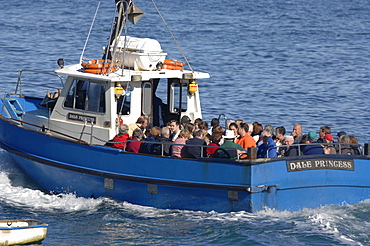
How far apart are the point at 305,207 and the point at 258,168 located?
134cm

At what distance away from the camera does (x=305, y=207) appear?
1152cm

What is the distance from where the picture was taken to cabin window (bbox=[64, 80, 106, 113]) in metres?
12.9

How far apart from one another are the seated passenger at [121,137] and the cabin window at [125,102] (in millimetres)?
732

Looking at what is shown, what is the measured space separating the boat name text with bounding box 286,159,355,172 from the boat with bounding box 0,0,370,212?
18 mm

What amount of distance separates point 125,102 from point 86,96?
31.7 inches

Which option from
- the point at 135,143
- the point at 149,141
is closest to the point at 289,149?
the point at 149,141

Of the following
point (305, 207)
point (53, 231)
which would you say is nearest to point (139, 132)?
point (53, 231)

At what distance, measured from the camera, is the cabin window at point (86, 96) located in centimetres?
1291

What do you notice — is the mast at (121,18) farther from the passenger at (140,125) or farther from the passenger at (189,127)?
the passenger at (189,127)

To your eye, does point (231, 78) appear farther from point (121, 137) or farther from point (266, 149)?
point (266, 149)

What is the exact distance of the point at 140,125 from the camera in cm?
1287

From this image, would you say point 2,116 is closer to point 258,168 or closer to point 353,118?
point 258,168

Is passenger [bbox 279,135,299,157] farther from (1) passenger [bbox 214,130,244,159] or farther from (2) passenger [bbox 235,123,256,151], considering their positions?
(1) passenger [bbox 214,130,244,159]

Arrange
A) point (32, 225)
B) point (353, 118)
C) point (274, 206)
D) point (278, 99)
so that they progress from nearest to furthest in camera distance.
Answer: point (32, 225) < point (274, 206) < point (353, 118) < point (278, 99)
